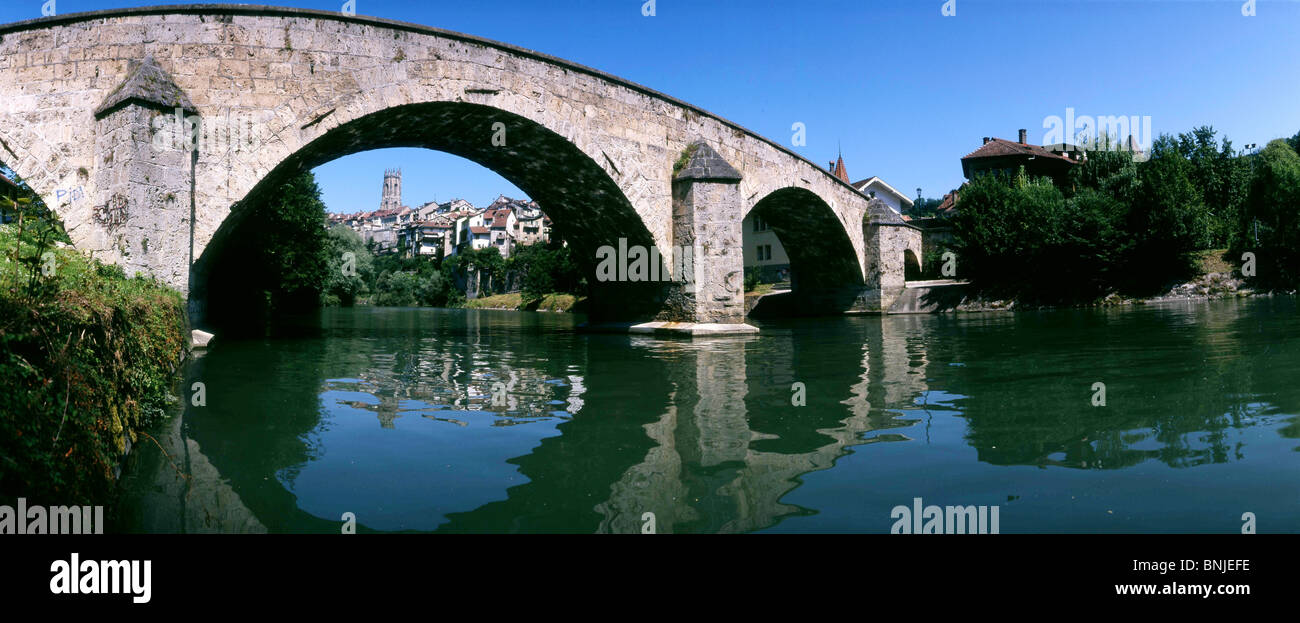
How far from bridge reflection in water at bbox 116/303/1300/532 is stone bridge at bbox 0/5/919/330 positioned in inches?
174

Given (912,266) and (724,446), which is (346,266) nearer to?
(912,266)

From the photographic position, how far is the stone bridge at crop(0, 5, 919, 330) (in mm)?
10312

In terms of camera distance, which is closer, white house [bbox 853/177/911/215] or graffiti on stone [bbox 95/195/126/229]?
graffiti on stone [bbox 95/195/126/229]

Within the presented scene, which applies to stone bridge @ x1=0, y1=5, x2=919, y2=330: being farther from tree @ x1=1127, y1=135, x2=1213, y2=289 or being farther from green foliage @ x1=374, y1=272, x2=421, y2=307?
green foliage @ x1=374, y1=272, x2=421, y2=307

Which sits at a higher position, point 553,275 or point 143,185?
point 553,275

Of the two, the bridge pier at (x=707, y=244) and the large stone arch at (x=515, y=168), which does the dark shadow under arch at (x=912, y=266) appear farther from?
the large stone arch at (x=515, y=168)

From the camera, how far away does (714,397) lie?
19.3ft

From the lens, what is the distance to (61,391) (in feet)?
8.96

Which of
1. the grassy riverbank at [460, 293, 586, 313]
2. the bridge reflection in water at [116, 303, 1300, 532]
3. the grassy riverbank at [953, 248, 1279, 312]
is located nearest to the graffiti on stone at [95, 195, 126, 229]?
the bridge reflection in water at [116, 303, 1300, 532]

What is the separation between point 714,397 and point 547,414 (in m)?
1.47

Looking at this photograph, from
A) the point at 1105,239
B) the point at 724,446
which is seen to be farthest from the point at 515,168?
the point at 1105,239

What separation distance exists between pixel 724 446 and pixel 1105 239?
29.0m
